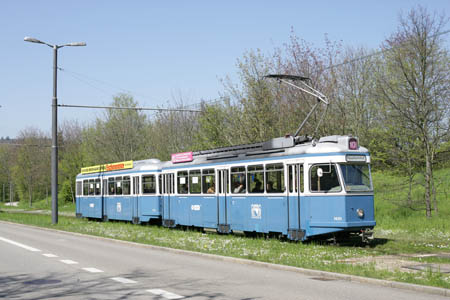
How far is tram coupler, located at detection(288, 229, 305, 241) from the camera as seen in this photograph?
17.9 metres

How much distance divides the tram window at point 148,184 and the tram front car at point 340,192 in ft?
39.3

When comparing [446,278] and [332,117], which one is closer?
[446,278]

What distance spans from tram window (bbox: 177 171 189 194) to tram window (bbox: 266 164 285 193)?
623cm

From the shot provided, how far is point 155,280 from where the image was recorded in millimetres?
11188

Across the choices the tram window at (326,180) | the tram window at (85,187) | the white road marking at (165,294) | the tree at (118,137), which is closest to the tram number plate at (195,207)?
the tram window at (326,180)

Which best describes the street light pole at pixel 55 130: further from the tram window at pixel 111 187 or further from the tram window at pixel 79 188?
the tram window at pixel 79 188

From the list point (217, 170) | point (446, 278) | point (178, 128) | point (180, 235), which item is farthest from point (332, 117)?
point (446, 278)

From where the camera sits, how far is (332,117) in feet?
Answer: 102

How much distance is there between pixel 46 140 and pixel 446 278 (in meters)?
74.5

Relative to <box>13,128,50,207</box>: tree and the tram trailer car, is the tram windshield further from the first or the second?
<box>13,128,50,207</box>: tree

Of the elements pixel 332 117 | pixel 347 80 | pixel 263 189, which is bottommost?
pixel 263 189

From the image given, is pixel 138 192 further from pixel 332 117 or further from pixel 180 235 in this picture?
pixel 332 117

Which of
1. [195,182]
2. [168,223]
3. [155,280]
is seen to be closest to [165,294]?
[155,280]

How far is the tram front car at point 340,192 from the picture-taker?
17.1m
